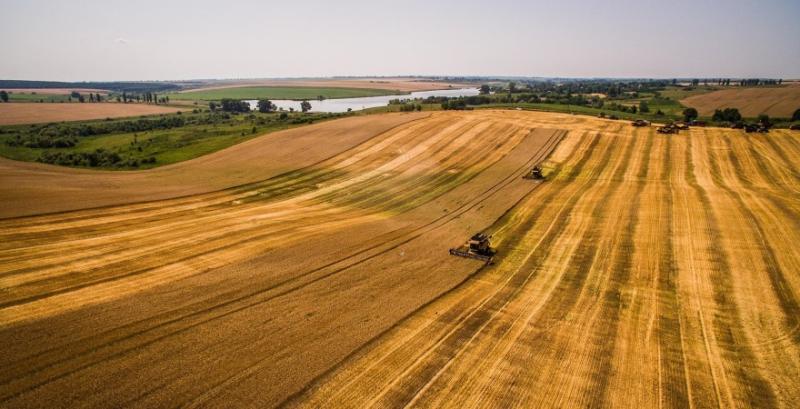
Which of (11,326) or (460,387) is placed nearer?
(460,387)

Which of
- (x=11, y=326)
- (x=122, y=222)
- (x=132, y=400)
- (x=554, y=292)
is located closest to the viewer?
(x=132, y=400)

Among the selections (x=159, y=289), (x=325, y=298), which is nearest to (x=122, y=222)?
(x=159, y=289)

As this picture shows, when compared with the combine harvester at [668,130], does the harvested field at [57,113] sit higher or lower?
higher

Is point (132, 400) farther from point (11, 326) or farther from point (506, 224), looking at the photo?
point (506, 224)

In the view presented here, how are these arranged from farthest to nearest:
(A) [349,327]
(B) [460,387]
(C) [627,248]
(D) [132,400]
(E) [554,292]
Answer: (C) [627,248], (E) [554,292], (A) [349,327], (B) [460,387], (D) [132,400]

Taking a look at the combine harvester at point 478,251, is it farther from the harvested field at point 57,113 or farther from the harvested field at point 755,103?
the harvested field at point 57,113

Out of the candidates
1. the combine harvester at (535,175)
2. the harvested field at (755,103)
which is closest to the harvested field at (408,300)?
the combine harvester at (535,175)
